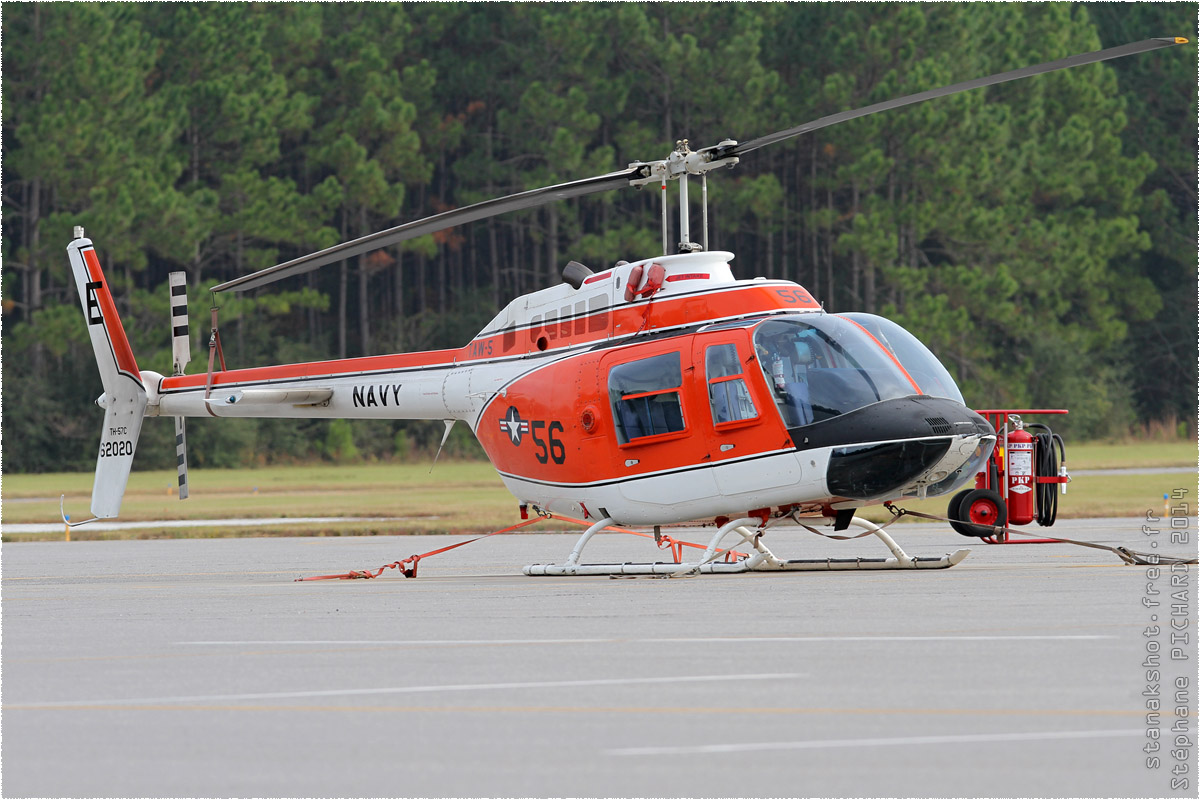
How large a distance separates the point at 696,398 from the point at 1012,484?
18.9 feet

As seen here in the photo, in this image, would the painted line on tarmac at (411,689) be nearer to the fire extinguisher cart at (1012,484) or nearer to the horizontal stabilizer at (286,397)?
the fire extinguisher cart at (1012,484)

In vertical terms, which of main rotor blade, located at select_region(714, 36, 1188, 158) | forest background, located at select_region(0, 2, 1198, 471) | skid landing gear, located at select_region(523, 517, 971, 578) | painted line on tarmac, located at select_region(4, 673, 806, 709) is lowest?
skid landing gear, located at select_region(523, 517, 971, 578)

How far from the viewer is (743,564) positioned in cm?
1379

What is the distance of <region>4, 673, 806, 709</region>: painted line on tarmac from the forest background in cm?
4255

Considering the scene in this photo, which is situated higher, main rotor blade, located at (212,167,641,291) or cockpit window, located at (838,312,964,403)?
main rotor blade, located at (212,167,641,291)

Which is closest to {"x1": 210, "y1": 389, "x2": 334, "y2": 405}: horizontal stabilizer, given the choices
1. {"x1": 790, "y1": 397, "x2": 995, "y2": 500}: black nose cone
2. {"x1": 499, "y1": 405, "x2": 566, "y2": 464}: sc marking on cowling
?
{"x1": 499, "y1": 405, "x2": 566, "y2": 464}: sc marking on cowling

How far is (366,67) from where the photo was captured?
179 feet

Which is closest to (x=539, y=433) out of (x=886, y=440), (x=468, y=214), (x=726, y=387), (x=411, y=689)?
(x=726, y=387)

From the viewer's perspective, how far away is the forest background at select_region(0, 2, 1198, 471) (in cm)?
4934

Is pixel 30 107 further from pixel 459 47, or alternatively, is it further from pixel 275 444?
pixel 459 47

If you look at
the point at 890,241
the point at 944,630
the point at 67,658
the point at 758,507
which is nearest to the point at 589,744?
the point at 944,630

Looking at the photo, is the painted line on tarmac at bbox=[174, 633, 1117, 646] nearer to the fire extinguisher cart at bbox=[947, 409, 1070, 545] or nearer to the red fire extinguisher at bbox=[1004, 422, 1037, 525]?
the fire extinguisher cart at bbox=[947, 409, 1070, 545]

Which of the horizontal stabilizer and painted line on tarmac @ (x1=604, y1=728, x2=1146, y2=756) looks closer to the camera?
painted line on tarmac @ (x1=604, y1=728, x2=1146, y2=756)

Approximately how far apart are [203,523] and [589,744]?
21543 millimetres
